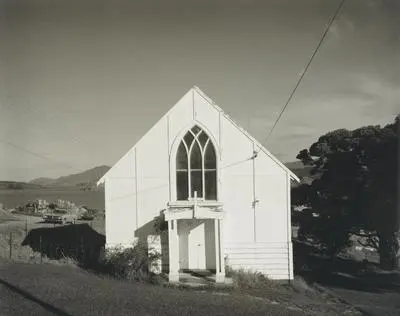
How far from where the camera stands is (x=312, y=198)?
27703 mm

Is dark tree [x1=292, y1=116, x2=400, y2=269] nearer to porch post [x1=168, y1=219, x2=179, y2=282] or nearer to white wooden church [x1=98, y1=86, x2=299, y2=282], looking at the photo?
white wooden church [x1=98, y1=86, x2=299, y2=282]

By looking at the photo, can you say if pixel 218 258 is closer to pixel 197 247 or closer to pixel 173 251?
pixel 197 247

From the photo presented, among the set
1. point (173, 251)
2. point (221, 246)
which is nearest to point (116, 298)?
point (173, 251)

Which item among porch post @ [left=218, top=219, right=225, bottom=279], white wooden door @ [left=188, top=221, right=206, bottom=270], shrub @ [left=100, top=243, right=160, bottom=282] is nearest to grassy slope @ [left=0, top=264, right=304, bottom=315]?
shrub @ [left=100, top=243, right=160, bottom=282]

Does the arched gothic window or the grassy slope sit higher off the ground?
the arched gothic window

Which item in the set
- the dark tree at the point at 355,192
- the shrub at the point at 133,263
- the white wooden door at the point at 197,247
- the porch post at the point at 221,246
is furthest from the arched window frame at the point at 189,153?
the dark tree at the point at 355,192

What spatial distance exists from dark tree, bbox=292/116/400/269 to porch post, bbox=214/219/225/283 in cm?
970

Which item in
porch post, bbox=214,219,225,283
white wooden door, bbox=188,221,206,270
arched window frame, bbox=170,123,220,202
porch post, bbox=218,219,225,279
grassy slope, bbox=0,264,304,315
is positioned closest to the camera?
grassy slope, bbox=0,264,304,315

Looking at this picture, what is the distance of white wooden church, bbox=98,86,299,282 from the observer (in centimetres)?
1939

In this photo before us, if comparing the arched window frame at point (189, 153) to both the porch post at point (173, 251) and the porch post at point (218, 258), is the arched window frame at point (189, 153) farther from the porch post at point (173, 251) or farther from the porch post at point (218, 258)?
the porch post at point (173, 251)

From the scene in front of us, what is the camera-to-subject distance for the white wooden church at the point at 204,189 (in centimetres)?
1939

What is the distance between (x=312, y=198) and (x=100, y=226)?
16.3 metres

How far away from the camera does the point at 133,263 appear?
18.6 m

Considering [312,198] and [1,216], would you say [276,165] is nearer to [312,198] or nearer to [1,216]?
[312,198]
